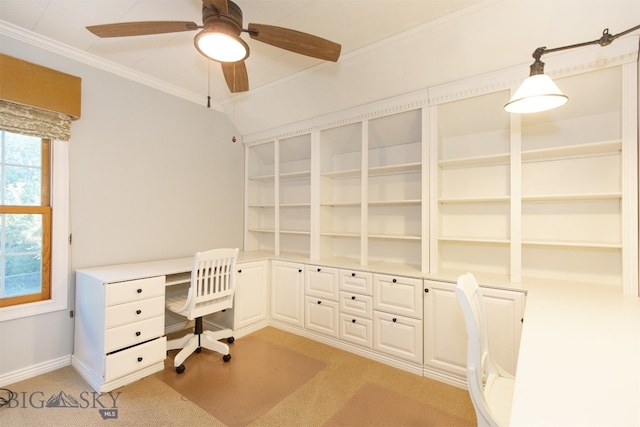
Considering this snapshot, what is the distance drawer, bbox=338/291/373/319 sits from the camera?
8.71 ft

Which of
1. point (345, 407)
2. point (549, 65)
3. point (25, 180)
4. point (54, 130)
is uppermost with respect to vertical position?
point (549, 65)

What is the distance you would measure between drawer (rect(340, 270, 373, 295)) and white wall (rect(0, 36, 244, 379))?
1.76 metres

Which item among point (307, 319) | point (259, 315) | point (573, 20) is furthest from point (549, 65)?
point (259, 315)

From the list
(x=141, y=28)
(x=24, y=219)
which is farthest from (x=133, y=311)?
(x=141, y=28)

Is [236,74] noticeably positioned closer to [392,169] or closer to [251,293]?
[392,169]

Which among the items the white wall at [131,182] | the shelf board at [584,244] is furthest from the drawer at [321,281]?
the shelf board at [584,244]

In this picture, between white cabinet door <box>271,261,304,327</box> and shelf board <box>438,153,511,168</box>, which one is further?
white cabinet door <box>271,261,304,327</box>

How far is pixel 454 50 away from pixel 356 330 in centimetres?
247

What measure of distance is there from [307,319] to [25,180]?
271 centimetres

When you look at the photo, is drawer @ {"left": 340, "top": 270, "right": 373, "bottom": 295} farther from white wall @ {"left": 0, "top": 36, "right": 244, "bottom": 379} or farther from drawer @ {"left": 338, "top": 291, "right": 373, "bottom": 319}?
white wall @ {"left": 0, "top": 36, "right": 244, "bottom": 379}

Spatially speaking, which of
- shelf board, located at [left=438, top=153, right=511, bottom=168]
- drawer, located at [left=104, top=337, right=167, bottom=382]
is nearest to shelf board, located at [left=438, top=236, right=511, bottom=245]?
shelf board, located at [left=438, top=153, right=511, bottom=168]

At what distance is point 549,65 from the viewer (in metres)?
2.04

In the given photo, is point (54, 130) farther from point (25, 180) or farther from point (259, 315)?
point (259, 315)

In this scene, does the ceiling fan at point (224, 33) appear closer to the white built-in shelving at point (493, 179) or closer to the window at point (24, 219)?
the white built-in shelving at point (493, 179)
